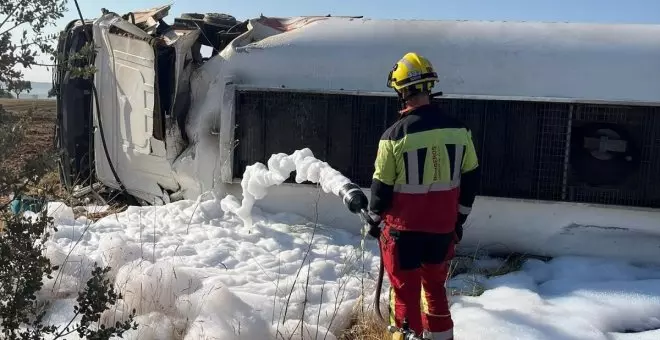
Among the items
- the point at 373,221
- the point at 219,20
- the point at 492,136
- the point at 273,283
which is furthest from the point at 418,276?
the point at 219,20

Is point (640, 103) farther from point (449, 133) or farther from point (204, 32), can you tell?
point (204, 32)

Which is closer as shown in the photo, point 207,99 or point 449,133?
point 449,133

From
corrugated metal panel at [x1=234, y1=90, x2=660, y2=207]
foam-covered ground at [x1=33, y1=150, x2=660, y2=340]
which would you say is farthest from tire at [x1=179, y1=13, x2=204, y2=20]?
foam-covered ground at [x1=33, y1=150, x2=660, y2=340]

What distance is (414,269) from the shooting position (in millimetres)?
3754

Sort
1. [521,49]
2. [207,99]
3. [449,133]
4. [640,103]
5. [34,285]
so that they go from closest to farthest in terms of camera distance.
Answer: [34,285] < [449,133] < [640,103] < [521,49] < [207,99]

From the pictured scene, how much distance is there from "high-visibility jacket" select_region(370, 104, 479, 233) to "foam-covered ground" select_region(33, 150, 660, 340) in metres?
0.76

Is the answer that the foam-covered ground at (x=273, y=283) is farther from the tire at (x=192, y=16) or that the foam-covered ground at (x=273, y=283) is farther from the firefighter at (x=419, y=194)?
the tire at (x=192, y=16)

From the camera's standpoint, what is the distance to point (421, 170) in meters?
3.64

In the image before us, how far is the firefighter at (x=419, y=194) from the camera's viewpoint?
364cm

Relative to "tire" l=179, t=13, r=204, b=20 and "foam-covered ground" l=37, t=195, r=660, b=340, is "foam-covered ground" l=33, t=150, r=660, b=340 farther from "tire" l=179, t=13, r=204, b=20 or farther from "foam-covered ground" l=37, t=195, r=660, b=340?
"tire" l=179, t=13, r=204, b=20

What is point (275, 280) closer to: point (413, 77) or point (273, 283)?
point (273, 283)

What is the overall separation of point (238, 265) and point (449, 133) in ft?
7.65

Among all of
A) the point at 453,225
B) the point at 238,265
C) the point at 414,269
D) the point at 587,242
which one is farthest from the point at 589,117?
the point at 238,265

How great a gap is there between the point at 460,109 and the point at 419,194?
2.07 m
